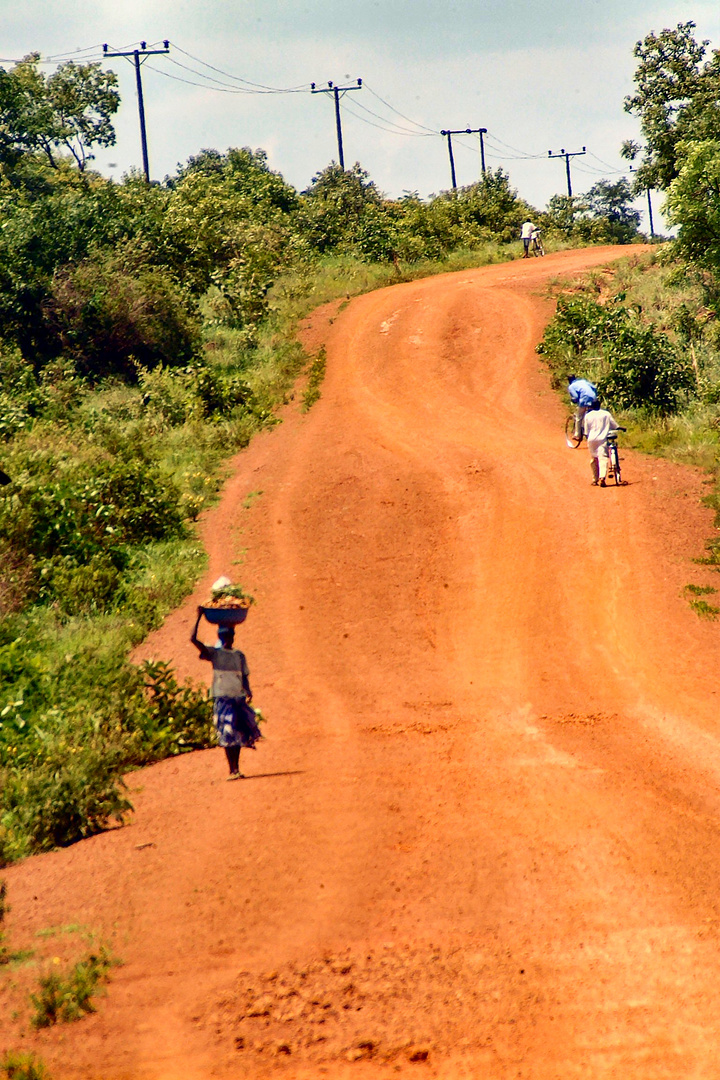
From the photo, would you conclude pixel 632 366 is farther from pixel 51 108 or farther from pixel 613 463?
pixel 51 108

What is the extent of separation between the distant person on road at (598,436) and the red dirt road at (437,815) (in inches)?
17.0

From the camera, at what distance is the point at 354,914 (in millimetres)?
6551

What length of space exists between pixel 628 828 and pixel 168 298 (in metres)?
22.0

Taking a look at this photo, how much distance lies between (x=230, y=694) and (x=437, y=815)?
216 cm

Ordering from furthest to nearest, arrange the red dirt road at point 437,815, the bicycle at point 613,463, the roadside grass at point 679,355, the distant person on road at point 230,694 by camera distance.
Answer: the roadside grass at point 679,355 < the bicycle at point 613,463 < the distant person on road at point 230,694 < the red dirt road at point 437,815

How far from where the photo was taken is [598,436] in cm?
1644

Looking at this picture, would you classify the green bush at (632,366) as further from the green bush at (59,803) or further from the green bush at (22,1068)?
the green bush at (22,1068)

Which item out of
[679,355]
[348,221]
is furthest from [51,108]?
[679,355]

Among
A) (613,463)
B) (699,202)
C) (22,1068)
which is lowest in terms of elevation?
(22,1068)

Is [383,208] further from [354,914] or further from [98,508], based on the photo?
[354,914]

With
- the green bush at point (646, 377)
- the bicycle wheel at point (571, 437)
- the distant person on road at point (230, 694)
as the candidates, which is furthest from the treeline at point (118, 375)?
the green bush at point (646, 377)

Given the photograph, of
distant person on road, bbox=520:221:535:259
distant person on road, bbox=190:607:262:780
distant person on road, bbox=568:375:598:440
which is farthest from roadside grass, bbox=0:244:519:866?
distant person on road, bbox=520:221:535:259

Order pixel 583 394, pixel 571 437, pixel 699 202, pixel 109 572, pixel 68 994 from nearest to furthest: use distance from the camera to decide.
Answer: pixel 68 994, pixel 109 572, pixel 583 394, pixel 699 202, pixel 571 437

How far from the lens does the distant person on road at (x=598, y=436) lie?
53.2ft
